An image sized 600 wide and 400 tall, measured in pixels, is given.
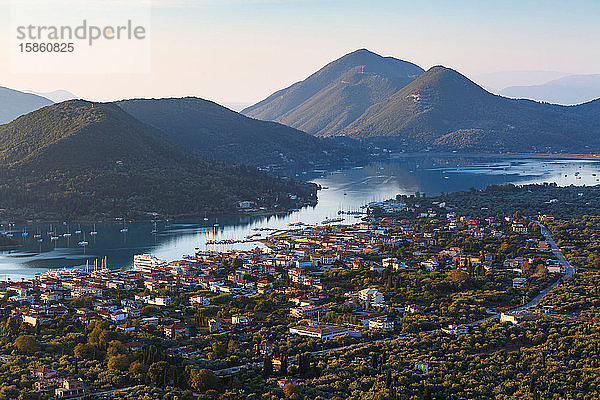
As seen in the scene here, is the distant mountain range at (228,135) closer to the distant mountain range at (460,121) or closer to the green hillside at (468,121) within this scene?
the distant mountain range at (460,121)

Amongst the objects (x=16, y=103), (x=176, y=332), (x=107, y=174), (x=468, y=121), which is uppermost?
(x=16, y=103)

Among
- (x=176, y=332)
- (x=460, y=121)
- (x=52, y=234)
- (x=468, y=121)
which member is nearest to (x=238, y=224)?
(x=52, y=234)

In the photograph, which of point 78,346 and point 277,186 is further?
point 277,186

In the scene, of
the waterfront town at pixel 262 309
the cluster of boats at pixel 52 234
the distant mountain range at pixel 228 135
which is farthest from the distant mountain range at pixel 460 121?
the waterfront town at pixel 262 309

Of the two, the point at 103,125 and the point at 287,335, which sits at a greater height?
the point at 103,125

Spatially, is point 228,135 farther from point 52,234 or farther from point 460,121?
point 460,121

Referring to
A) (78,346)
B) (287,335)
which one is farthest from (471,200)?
(78,346)

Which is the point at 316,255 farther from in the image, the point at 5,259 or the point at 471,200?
the point at 471,200
